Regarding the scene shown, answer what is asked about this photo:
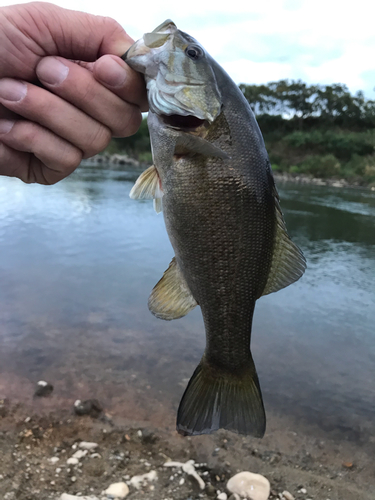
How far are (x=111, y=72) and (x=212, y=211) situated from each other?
30.7 inches

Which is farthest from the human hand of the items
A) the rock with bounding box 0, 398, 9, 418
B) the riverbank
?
the rock with bounding box 0, 398, 9, 418

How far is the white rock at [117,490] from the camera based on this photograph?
2.76 m

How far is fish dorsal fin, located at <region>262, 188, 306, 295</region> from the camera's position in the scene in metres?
1.84

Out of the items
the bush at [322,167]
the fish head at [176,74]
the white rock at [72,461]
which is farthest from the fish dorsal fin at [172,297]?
the bush at [322,167]

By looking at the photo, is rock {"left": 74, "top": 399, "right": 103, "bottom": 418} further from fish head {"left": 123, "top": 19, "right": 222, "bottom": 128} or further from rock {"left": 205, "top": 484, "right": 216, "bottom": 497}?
fish head {"left": 123, "top": 19, "right": 222, "bottom": 128}

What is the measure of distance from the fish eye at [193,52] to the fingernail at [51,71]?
0.56 meters

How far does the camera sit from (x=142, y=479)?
2936 mm

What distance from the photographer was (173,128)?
1.78m

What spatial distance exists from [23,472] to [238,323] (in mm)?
2123

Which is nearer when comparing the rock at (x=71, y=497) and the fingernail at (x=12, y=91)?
the fingernail at (x=12, y=91)

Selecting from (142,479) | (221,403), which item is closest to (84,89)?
(221,403)

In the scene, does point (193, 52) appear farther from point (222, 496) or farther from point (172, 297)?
point (222, 496)

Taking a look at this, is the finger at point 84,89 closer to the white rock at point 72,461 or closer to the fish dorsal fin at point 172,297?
the fish dorsal fin at point 172,297

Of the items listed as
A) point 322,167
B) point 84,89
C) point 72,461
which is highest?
point 322,167
